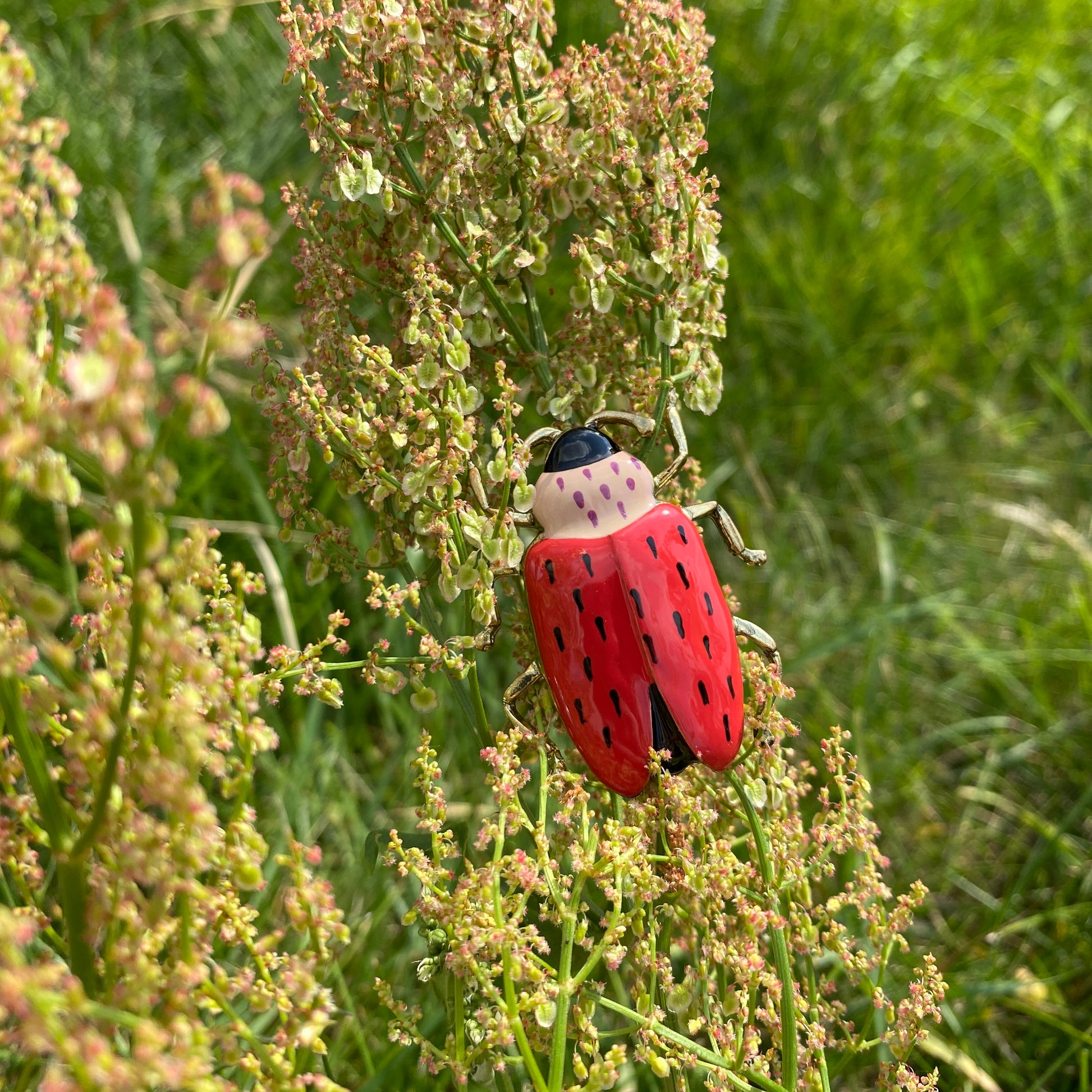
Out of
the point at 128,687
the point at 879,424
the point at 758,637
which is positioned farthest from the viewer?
the point at 879,424

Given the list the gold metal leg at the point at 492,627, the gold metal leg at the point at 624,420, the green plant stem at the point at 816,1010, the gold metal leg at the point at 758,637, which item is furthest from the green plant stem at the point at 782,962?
the gold metal leg at the point at 624,420

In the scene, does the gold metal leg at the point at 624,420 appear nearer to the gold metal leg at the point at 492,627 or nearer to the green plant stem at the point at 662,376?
the green plant stem at the point at 662,376

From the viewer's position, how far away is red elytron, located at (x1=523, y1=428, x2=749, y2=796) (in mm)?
1082

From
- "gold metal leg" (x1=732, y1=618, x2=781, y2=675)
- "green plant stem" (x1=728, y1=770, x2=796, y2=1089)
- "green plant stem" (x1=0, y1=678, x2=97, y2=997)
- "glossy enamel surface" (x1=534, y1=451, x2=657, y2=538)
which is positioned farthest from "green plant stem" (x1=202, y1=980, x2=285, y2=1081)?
"gold metal leg" (x1=732, y1=618, x2=781, y2=675)

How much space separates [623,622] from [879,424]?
61.9 inches

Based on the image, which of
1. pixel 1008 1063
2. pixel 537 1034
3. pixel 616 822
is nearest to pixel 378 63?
pixel 616 822

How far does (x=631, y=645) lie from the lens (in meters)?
1.12

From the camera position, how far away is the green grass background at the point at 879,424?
1799mm

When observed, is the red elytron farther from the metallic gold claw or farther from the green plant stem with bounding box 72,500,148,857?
the green plant stem with bounding box 72,500,148,857

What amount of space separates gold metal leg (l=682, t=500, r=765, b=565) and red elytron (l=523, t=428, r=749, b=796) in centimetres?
7

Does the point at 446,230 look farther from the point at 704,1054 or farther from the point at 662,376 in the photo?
the point at 704,1054

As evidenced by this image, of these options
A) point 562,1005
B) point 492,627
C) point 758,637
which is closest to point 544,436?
point 492,627

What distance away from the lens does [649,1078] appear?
4.33 ft

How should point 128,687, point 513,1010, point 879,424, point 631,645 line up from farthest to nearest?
point 879,424, point 631,645, point 513,1010, point 128,687
